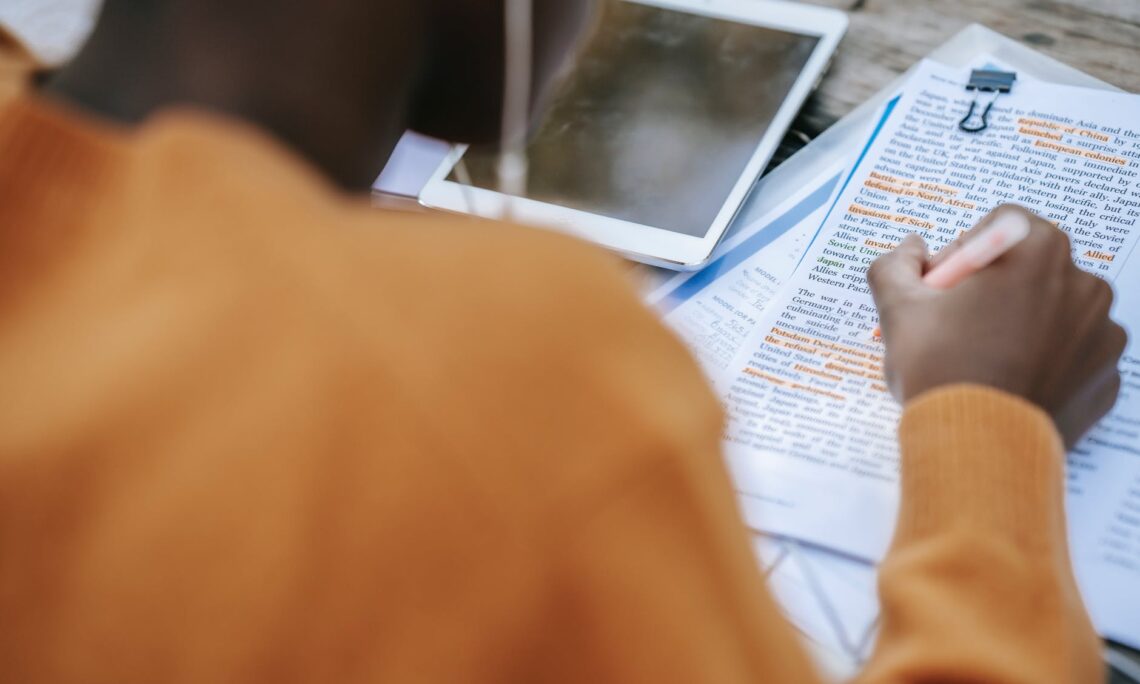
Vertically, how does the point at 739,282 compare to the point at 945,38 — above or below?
below

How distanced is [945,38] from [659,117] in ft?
0.72

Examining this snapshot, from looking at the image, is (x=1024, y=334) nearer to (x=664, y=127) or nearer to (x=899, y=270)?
(x=899, y=270)

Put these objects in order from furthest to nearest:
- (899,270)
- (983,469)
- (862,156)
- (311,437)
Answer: (862,156), (899,270), (983,469), (311,437)

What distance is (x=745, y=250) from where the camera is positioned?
1.90ft

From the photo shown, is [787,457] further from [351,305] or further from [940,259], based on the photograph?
[351,305]

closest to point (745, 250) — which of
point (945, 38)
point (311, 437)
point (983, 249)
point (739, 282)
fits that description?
point (739, 282)

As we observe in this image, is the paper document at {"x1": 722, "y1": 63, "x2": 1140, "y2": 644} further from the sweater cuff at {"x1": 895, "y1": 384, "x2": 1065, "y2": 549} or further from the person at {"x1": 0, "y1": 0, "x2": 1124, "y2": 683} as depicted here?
the person at {"x1": 0, "y1": 0, "x2": 1124, "y2": 683}

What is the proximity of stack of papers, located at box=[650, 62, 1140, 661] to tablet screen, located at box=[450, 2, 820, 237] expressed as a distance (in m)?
0.05

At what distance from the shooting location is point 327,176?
333 mm

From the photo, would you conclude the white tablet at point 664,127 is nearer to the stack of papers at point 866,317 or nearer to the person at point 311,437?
the stack of papers at point 866,317

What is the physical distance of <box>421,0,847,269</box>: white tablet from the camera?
1.93ft

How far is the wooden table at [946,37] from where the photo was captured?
0.64 metres

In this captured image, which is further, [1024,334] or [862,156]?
[862,156]

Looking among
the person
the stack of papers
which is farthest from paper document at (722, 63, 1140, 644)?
the person
